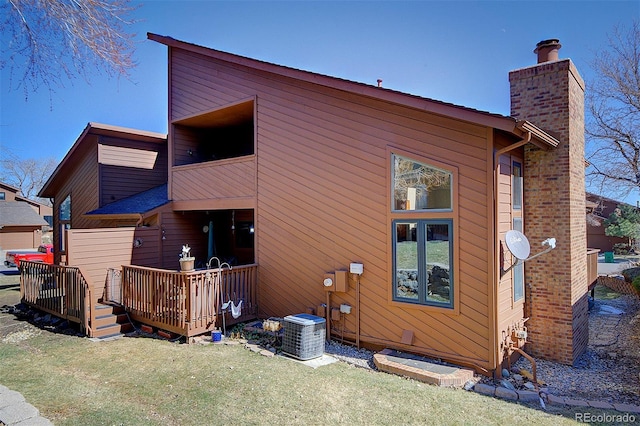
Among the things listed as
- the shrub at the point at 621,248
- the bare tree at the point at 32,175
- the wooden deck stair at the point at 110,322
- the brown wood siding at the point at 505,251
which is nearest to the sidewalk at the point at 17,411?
the wooden deck stair at the point at 110,322

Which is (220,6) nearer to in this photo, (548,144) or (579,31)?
(548,144)

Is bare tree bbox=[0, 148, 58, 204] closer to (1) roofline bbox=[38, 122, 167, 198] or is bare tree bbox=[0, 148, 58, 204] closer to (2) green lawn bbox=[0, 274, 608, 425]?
(1) roofline bbox=[38, 122, 167, 198]

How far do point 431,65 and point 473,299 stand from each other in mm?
7684

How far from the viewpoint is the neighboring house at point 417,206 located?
6188mm

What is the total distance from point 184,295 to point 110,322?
7.88 feet

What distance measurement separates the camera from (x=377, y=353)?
22.4 feet

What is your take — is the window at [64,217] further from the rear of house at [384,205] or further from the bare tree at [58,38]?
the bare tree at [58,38]

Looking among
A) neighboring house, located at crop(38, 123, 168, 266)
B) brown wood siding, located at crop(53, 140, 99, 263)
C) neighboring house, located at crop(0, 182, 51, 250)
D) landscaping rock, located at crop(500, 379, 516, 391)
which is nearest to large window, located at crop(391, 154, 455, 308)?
landscaping rock, located at crop(500, 379, 516, 391)

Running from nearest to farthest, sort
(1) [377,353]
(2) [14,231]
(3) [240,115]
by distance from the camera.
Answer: (1) [377,353] < (3) [240,115] < (2) [14,231]

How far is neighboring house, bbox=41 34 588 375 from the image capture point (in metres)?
6.19

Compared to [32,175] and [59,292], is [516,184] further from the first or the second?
[32,175]

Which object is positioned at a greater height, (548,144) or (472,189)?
(548,144)

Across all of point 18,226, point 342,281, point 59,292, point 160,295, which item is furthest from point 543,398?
point 18,226

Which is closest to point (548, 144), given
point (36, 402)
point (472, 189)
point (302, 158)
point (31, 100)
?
point (472, 189)
